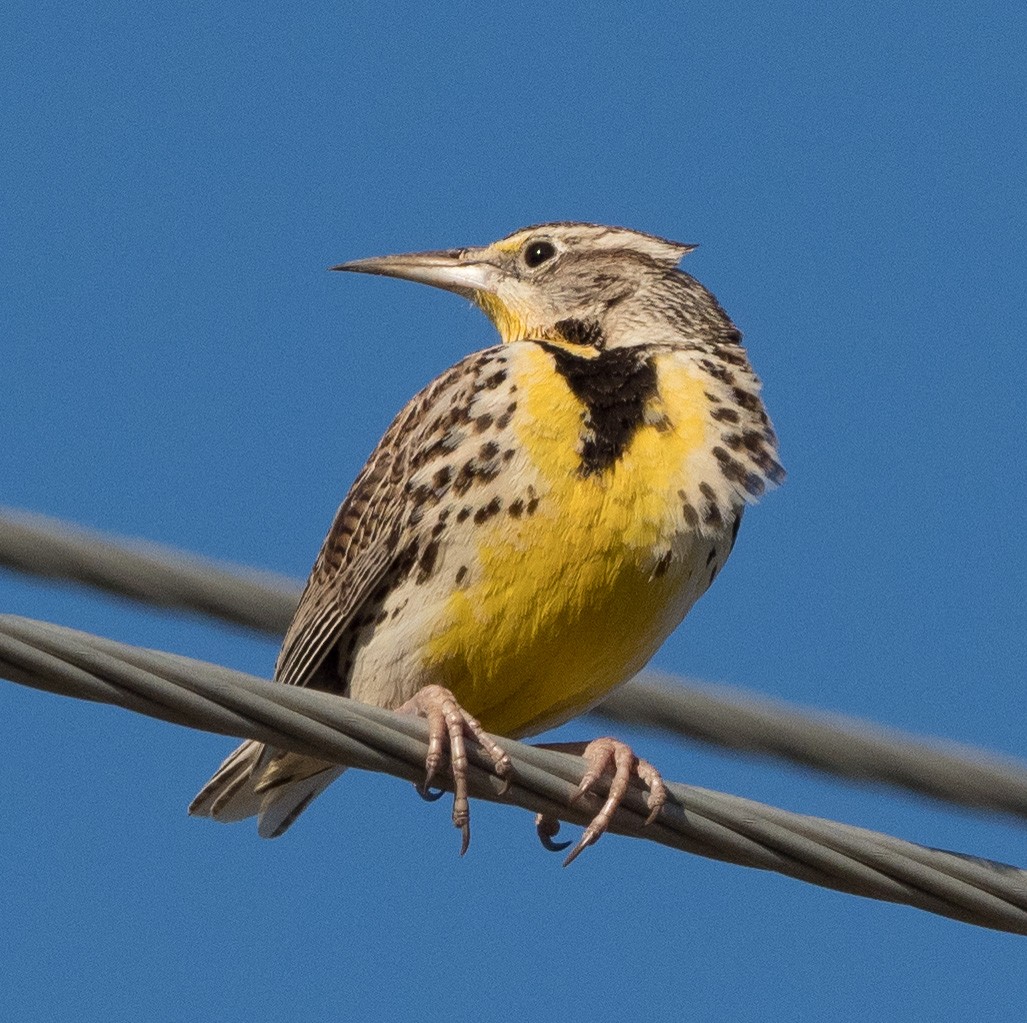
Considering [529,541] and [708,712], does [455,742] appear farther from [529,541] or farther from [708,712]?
[708,712]

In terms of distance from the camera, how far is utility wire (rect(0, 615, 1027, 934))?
10.7 ft

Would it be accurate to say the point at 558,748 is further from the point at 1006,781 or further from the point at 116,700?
the point at 116,700

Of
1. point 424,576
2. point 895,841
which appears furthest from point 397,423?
point 895,841

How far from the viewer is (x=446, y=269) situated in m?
6.48

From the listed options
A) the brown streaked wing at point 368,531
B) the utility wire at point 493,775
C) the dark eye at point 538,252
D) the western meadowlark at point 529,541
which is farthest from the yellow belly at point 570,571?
the dark eye at point 538,252

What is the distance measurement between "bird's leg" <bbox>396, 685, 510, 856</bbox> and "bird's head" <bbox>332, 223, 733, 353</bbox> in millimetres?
1457

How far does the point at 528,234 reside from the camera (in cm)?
651

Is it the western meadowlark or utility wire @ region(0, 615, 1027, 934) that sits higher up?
the western meadowlark

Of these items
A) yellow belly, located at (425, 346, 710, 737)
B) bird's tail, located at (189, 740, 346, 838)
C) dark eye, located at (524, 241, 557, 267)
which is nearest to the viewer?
yellow belly, located at (425, 346, 710, 737)

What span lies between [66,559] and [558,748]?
4.10ft

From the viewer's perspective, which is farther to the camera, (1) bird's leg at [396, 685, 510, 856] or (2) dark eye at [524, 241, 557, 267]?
(2) dark eye at [524, 241, 557, 267]

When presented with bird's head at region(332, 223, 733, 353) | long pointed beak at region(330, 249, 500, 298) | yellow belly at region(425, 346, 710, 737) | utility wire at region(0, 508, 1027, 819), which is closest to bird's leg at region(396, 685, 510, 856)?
yellow belly at region(425, 346, 710, 737)

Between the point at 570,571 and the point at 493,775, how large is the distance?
0.80 m

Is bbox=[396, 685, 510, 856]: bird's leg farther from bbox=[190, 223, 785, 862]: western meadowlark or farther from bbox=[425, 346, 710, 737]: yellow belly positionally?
bbox=[425, 346, 710, 737]: yellow belly
